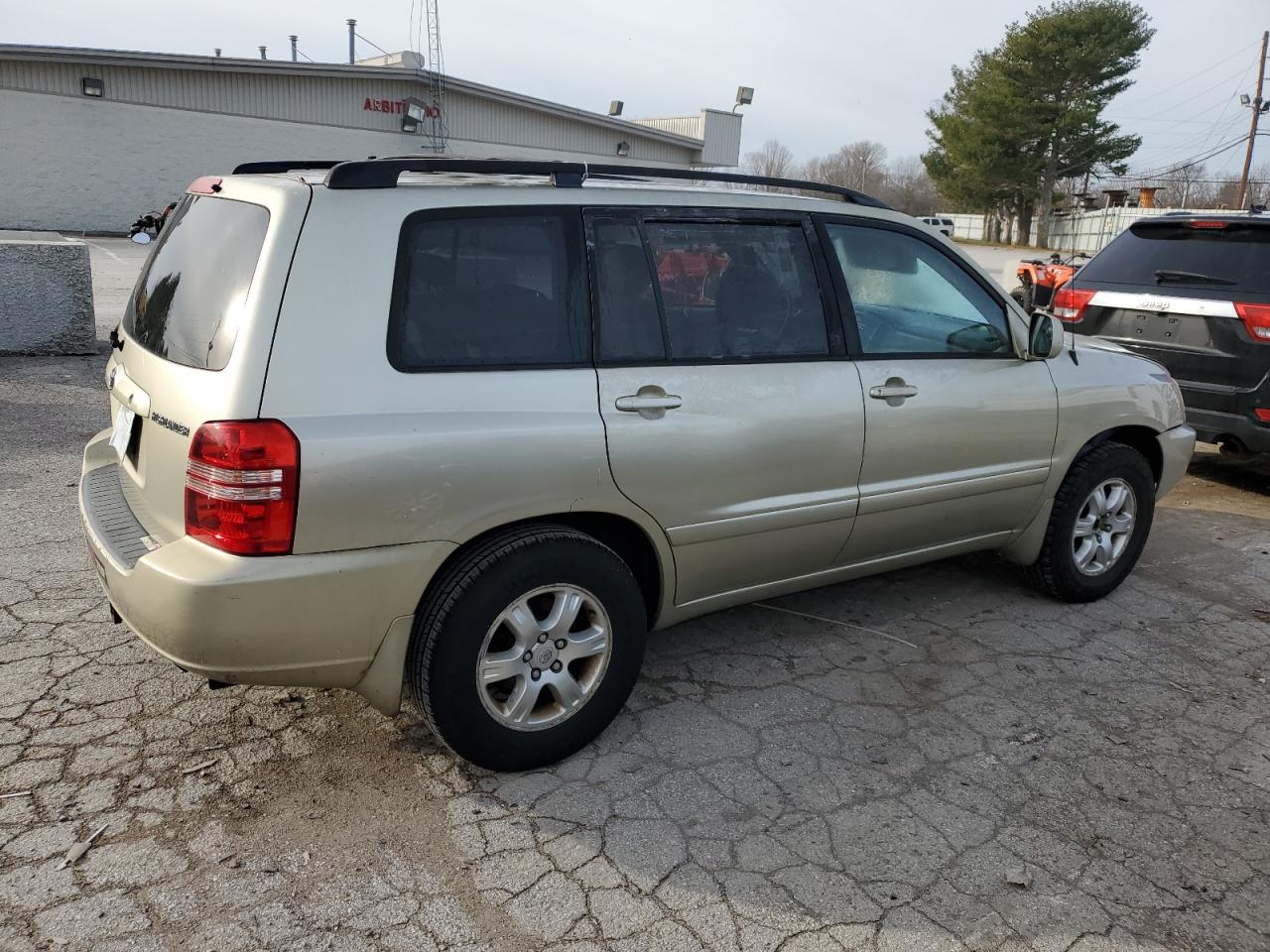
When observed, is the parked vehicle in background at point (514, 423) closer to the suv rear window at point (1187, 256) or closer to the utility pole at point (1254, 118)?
the suv rear window at point (1187, 256)

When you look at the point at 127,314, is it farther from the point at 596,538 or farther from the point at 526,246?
the point at 596,538

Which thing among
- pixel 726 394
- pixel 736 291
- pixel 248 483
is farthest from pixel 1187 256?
pixel 248 483

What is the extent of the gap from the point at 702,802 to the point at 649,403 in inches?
48.1

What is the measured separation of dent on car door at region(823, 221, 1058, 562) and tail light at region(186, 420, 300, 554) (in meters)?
2.06

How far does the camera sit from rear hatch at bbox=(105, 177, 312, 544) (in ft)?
8.52

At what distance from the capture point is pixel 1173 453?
15.7 feet

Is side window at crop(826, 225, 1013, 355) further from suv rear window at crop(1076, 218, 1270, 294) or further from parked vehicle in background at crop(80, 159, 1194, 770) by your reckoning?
suv rear window at crop(1076, 218, 1270, 294)

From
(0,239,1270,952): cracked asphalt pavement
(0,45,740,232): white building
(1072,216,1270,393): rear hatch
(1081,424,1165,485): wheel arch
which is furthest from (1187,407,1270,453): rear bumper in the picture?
(0,45,740,232): white building

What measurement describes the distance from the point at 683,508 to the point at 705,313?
2.18ft

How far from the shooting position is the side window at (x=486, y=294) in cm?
280

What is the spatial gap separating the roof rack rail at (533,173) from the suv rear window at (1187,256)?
350 centimetres

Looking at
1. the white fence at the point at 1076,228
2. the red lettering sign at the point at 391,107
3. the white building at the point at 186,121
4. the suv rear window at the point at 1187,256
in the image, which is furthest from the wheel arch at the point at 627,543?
the white fence at the point at 1076,228

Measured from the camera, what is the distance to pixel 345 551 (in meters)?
2.65

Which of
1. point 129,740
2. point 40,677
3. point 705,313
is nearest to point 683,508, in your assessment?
point 705,313
